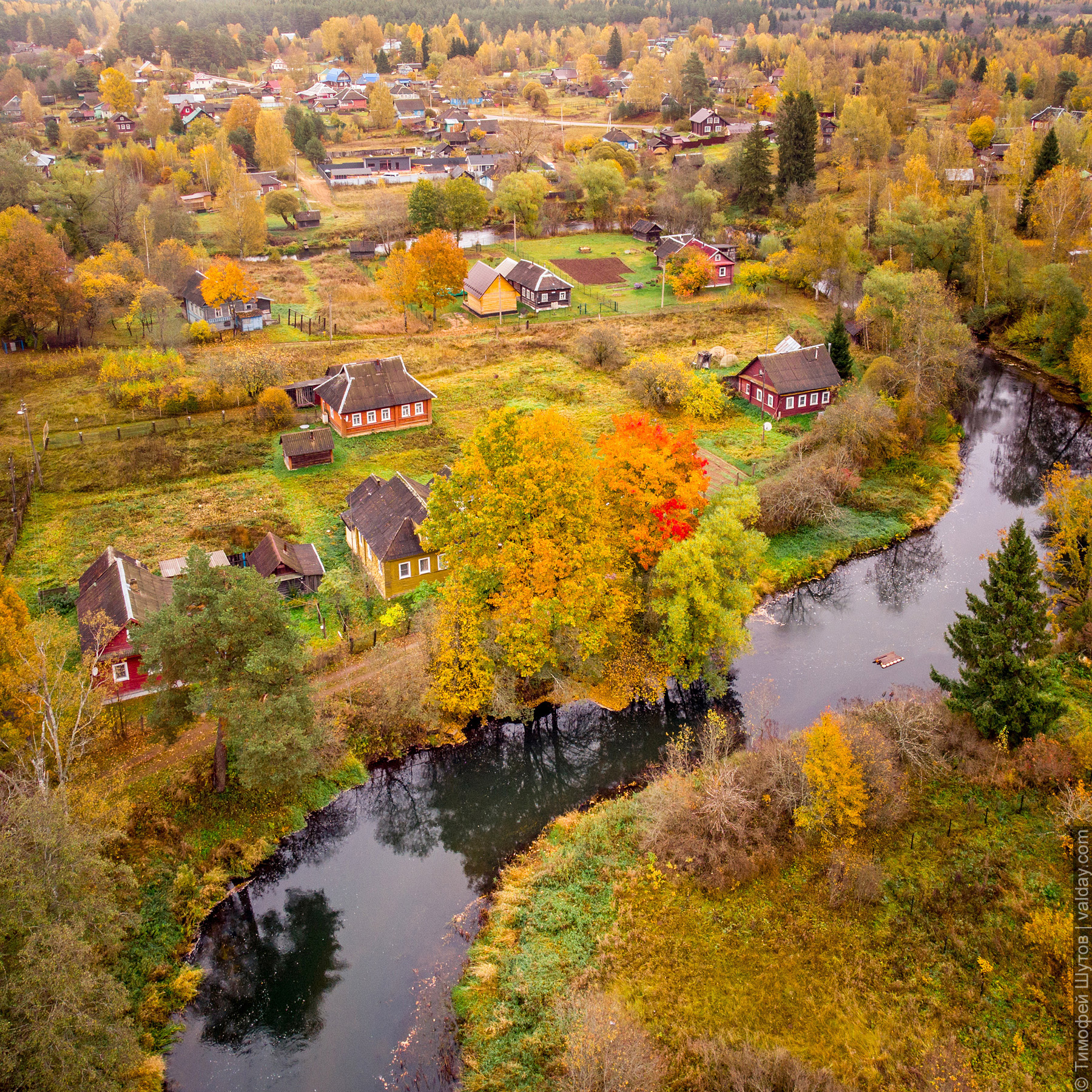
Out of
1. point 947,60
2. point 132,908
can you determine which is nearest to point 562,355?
point 132,908

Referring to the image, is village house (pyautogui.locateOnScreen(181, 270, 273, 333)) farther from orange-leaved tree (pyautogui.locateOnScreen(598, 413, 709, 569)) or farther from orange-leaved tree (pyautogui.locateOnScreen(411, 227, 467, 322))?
orange-leaved tree (pyautogui.locateOnScreen(598, 413, 709, 569))

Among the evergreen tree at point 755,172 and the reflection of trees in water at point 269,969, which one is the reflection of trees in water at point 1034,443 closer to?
the reflection of trees in water at point 269,969

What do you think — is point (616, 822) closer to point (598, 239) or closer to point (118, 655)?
point (118, 655)

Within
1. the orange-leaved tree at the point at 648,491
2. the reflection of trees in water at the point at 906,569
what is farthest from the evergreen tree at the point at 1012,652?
the reflection of trees in water at the point at 906,569

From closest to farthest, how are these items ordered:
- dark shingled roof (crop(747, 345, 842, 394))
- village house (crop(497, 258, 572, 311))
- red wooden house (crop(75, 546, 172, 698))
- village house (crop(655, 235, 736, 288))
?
red wooden house (crop(75, 546, 172, 698)) → dark shingled roof (crop(747, 345, 842, 394)) → village house (crop(497, 258, 572, 311)) → village house (crop(655, 235, 736, 288))

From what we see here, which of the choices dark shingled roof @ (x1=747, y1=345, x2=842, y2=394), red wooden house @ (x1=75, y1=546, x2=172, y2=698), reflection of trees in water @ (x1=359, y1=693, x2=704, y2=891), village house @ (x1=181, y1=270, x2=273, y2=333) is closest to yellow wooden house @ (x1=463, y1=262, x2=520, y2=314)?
village house @ (x1=181, y1=270, x2=273, y2=333)

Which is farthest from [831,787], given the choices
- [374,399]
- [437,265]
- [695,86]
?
[695,86]

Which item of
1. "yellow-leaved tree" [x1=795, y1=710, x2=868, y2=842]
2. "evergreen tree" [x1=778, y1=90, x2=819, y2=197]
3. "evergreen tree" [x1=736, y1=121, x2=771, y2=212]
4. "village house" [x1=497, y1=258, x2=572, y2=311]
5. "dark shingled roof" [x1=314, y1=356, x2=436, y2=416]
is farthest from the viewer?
"evergreen tree" [x1=736, y1=121, x2=771, y2=212]
